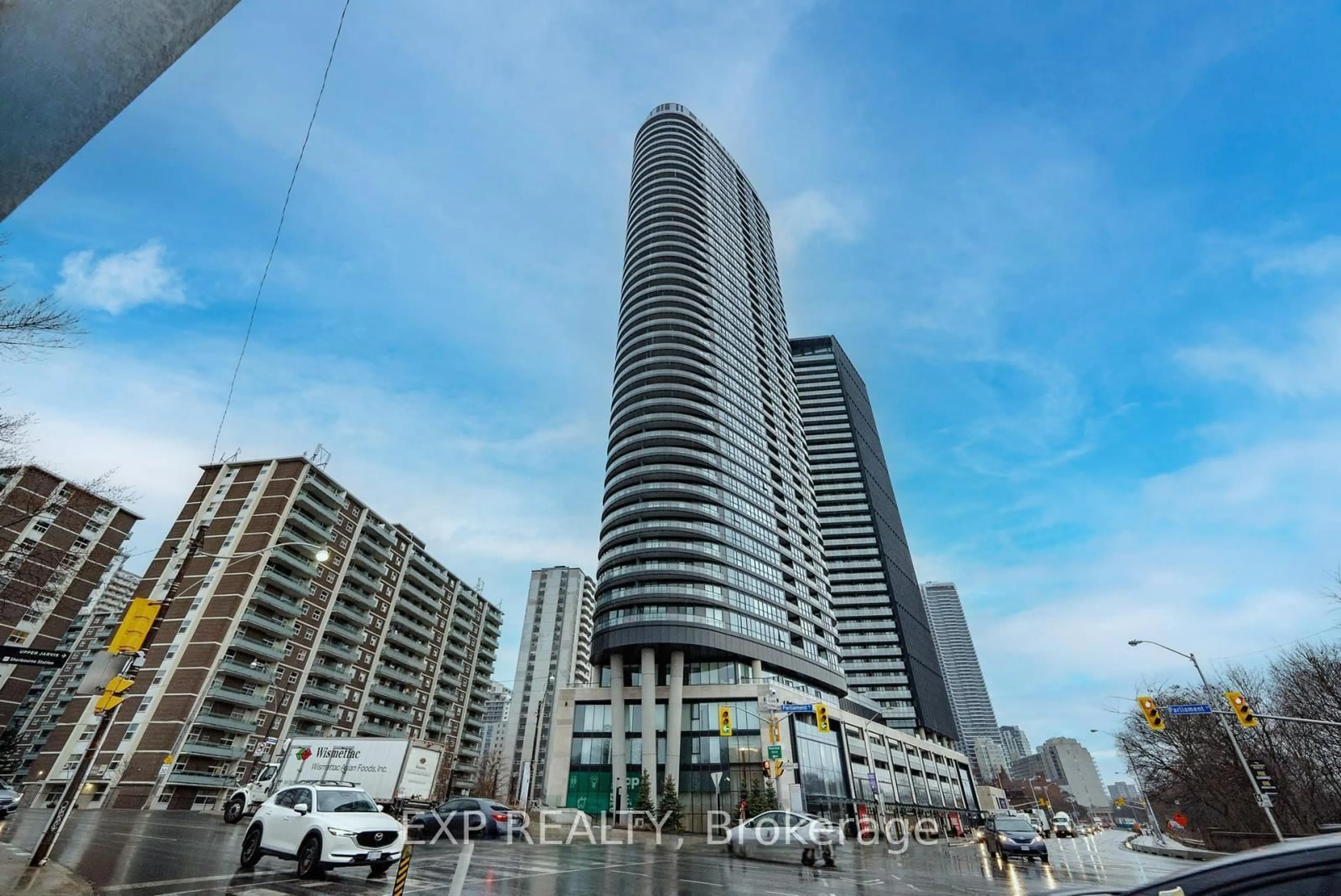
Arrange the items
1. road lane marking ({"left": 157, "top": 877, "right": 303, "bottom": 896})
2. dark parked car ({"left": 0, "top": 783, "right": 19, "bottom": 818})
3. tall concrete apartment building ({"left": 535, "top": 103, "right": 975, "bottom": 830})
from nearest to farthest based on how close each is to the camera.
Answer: road lane marking ({"left": 157, "top": 877, "right": 303, "bottom": 896}) → dark parked car ({"left": 0, "top": 783, "right": 19, "bottom": 818}) → tall concrete apartment building ({"left": 535, "top": 103, "right": 975, "bottom": 830})

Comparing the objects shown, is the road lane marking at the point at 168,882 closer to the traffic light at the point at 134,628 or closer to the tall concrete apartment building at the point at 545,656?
the traffic light at the point at 134,628

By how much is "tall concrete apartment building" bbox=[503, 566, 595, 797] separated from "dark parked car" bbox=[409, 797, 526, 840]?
4317 inches

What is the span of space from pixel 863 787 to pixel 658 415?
50.4 metres

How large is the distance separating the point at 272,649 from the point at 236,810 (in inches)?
1566

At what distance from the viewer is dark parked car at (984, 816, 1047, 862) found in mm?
24062

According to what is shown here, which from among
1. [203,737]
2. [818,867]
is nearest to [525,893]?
[818,867]

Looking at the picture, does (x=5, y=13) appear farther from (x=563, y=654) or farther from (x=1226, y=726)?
(x=563, y=654)

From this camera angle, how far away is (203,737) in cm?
5247

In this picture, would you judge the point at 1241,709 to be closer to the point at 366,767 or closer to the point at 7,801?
the point at 366,767

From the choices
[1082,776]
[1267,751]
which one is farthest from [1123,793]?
[1267,751]

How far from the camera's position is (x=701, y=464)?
73750 mm

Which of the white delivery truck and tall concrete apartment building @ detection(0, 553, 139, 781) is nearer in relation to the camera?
the white delivery truck

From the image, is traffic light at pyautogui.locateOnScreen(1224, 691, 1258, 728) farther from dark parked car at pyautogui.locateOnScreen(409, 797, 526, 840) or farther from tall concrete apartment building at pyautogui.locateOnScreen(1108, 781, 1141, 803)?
tall concrete apartment building at pyautogui.locateOnScreen(1108, 781, 1141, 803)

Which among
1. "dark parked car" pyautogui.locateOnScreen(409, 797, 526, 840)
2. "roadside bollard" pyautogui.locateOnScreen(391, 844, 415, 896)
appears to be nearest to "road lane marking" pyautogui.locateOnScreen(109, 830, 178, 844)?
"dark parked car" pyautogui.locateOnScreen(409, 797, 526, 840)
